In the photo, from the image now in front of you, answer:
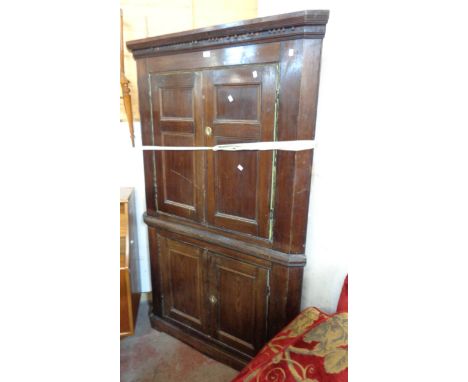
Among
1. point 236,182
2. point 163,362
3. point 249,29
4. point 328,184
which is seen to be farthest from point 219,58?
point 163,362

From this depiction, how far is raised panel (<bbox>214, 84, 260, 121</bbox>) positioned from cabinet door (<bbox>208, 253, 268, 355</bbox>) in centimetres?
69

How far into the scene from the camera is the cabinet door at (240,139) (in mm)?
1094

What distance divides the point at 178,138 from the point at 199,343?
1.19m

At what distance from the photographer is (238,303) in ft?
4.54

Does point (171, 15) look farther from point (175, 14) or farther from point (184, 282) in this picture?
point (184, 282)

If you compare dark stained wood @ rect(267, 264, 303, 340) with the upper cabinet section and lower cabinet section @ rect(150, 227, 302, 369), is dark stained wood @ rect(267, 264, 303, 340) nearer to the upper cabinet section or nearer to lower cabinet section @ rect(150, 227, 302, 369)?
lower cabinet section @ rect(150, 227, 302, 369)

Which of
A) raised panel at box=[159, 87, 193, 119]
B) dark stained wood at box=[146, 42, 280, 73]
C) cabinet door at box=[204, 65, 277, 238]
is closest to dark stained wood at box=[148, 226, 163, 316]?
cabinet door at box=[204, 65, 277, 238]

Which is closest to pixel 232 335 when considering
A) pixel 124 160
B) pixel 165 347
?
pixel 165 347

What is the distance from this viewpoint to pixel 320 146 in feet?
4.22
